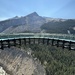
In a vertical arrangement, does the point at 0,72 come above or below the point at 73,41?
below

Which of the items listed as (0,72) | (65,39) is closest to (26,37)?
(65,39)

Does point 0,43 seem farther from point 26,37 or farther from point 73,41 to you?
point 73,41

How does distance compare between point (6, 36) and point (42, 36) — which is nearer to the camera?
point (6, 36)

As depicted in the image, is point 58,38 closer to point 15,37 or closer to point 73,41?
point 73,41

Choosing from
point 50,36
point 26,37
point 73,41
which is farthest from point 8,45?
point 73,41

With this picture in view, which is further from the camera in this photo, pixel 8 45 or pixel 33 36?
pixel 33 36

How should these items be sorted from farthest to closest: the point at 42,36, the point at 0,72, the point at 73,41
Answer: the point at 0,72, the point at 42,36, the point at 73,41

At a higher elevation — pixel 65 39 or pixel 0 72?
pixel 65 39

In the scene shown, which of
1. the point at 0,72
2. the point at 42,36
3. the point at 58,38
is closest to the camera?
the point at 58,38

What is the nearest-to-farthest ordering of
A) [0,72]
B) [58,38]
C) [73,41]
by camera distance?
[73,41] → [58,38] → [0,72]
